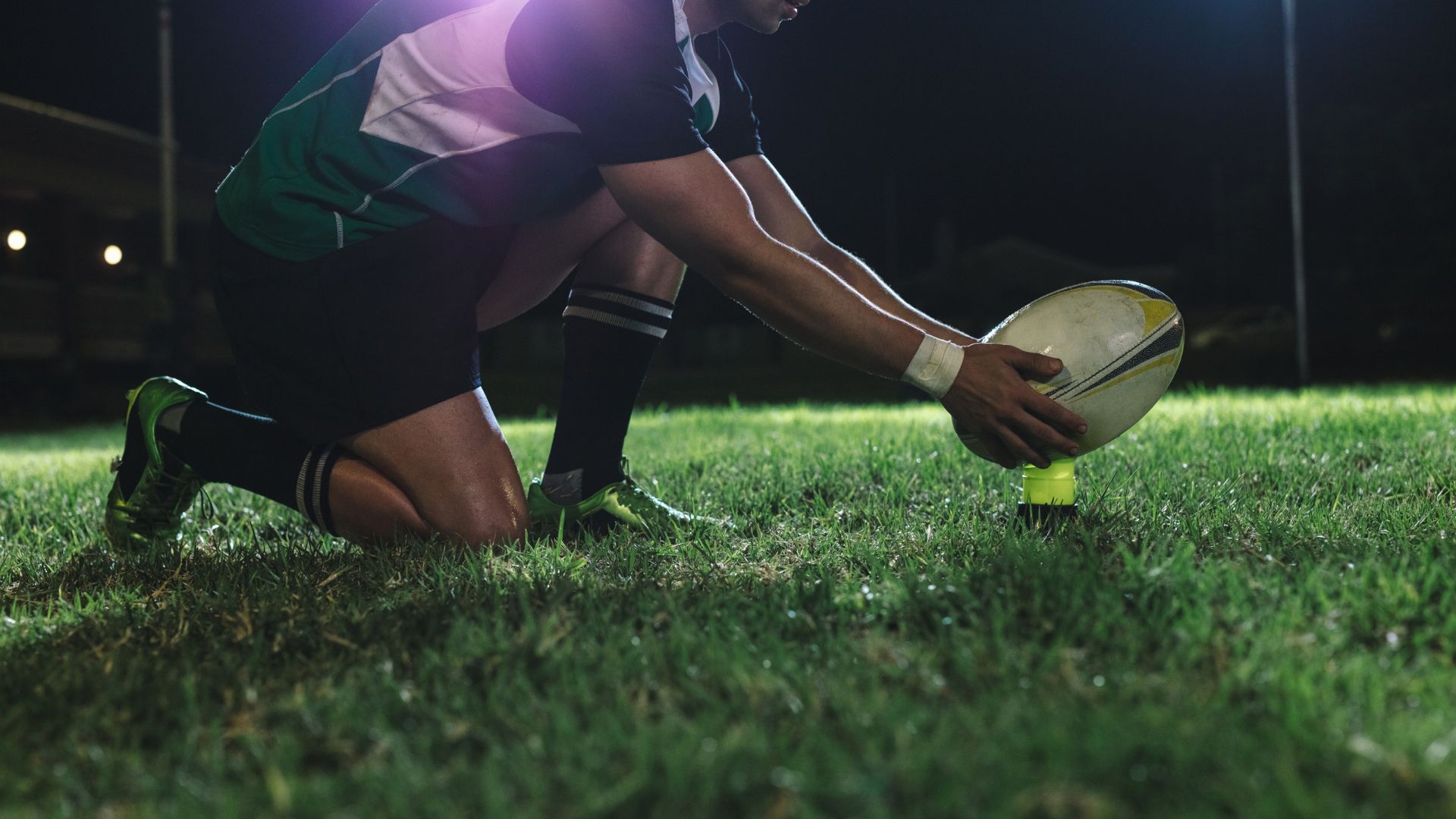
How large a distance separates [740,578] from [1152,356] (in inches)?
39.5

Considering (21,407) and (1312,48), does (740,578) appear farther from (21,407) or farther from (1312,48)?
(1312,48)

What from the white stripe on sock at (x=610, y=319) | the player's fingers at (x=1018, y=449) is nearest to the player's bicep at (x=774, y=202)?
the white stripe on sock at (x=610, y=319)

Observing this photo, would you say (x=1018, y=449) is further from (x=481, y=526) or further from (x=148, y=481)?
(x=148, y=481)

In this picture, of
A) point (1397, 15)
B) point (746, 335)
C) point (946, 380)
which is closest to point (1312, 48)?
point (1397, 15)

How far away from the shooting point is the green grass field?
110 cm

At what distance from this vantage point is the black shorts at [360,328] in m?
2.48

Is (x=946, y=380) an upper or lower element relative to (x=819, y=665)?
upper

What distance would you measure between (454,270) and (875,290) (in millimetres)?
1047

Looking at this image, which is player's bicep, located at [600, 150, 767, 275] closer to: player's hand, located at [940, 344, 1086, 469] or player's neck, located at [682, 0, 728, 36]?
player's hand, located at [940, 344, 1086, 469]

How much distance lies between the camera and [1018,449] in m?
2.08

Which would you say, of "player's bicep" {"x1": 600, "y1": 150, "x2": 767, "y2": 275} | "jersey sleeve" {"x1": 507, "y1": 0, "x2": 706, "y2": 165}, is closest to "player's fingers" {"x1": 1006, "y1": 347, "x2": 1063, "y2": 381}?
"player's bicep" {"x1": 600, "y1": 150, "x2": 767, "y2": 275}

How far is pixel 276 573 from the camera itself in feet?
7.54

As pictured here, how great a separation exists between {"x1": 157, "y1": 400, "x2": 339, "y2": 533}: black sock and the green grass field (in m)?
0.14

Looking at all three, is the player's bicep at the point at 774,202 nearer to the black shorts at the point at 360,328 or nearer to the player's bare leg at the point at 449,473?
the black shorts at the point at 360,328
